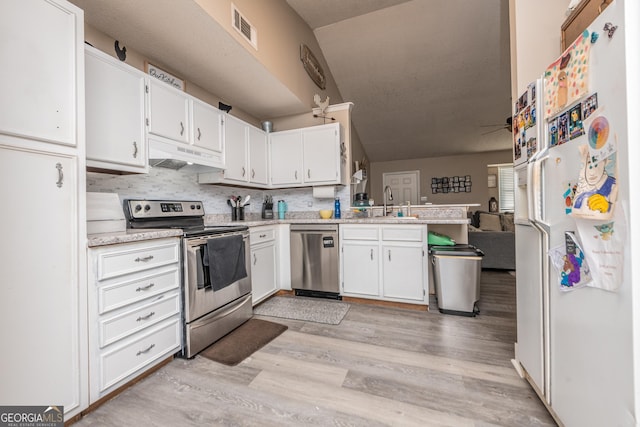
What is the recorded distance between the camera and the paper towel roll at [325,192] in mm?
3445

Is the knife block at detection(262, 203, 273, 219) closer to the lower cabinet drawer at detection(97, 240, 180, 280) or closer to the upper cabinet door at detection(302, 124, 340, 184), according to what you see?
the upper cabinet door at detection(302, 124, 340, 184)

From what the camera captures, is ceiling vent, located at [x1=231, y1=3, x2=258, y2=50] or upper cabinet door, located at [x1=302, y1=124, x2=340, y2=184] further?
upper cabinet door, located at [x1=302, y1=124, x2=340, y2=184]

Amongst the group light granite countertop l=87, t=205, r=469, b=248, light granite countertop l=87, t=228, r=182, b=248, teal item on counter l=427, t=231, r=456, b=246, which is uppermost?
light granite countertop l=87, t=205, r=469, b=248

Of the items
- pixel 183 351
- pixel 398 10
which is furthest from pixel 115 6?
pixel 398 10

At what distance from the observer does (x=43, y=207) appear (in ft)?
3.89

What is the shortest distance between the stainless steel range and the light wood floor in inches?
10.2

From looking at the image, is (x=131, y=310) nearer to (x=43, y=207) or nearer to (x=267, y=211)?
(x=43, y=207)

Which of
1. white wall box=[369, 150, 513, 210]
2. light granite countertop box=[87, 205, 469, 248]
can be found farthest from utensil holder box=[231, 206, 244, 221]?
white wall box=[369, 150, 513, 210]

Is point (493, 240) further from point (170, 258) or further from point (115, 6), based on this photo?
point (115, 6)

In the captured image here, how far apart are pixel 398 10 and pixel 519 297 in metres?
3.99

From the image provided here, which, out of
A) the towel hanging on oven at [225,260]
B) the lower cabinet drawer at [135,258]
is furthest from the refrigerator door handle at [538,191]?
the lower cabinet drawer at [135,258]

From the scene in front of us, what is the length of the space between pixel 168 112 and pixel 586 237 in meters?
2.78

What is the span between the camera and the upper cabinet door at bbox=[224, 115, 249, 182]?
280 centimetres

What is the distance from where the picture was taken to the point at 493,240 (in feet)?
13.6
